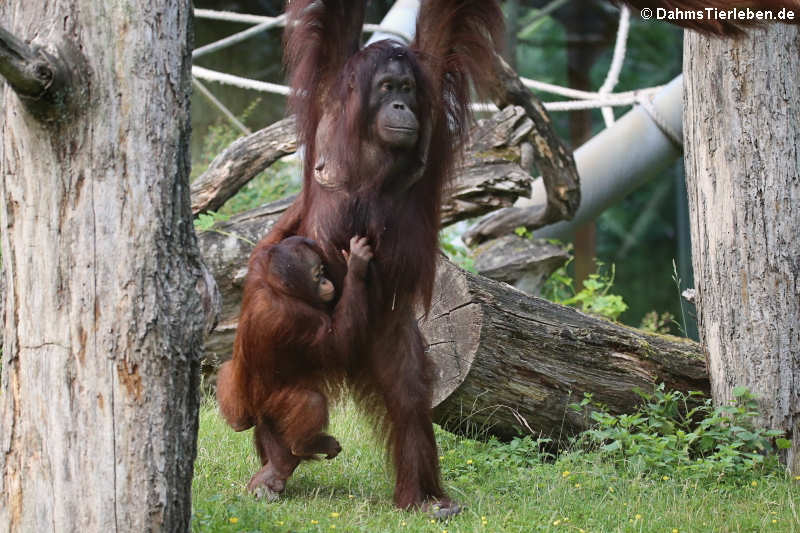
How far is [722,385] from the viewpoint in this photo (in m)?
4.24

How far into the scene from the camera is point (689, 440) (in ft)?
13.4

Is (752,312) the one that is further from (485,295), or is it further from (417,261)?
(417,261)

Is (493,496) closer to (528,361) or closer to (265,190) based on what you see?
(528,361)

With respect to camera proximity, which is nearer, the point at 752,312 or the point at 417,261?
the point at 417,261

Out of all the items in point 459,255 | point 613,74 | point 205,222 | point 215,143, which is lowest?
point 459,255

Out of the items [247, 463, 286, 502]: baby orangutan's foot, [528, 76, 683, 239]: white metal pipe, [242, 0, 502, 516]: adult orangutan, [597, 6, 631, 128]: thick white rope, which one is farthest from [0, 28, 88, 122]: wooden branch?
[597, 6, 631, 128]: thick white rope

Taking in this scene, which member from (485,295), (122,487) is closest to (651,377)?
(485,295)

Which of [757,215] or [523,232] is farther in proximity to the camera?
[523,232]

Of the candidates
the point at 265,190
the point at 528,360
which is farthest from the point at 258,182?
the point at 528,360

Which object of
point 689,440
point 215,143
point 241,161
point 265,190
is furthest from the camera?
point 215,143

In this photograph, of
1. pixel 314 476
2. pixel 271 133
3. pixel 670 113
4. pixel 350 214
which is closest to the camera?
pixel 350 214

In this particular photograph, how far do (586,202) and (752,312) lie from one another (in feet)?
9.78

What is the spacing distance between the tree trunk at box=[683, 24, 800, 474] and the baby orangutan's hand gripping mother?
165 centimetres

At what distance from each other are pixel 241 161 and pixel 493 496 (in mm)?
2546
